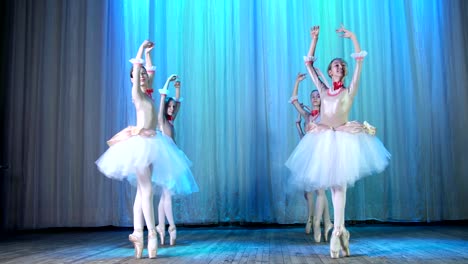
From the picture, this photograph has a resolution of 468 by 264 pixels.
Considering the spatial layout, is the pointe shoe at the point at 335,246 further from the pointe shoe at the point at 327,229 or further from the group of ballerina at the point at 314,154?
the pointe shoe at the point at 327,229

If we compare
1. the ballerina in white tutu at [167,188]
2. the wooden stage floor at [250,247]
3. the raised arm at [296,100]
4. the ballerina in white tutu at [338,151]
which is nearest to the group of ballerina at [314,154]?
the ballerina in white tutu at [338,151]

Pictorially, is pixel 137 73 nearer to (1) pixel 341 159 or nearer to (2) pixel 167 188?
(2) pixel 167 188

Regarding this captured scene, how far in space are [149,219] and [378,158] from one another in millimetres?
1644

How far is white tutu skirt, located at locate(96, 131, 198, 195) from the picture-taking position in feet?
11.4

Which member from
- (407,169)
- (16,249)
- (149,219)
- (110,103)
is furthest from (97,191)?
(407,169)

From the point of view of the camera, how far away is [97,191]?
6535mm

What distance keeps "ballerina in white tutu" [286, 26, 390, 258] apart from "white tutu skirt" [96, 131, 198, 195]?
89 cm

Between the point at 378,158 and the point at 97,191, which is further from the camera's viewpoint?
the point at 97,191

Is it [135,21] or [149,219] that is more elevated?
[135,21]

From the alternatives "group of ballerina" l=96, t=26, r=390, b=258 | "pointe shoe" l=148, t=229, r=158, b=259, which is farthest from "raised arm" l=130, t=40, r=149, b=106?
"pointe shoe" l=148, t=229, r=158, b=259

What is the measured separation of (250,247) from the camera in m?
4.06

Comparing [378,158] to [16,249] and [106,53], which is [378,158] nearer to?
[16,249]

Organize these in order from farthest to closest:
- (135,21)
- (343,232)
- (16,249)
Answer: (135,21) < (16,249) < (343,232)

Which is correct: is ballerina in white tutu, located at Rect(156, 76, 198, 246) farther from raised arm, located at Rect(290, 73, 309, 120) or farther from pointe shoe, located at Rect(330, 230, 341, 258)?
pointe shoe, located at Rect(330, 230, 341, 258)
